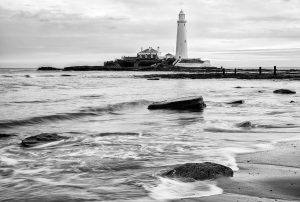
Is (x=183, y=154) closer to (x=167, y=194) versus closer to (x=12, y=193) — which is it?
(x=167, y=194)

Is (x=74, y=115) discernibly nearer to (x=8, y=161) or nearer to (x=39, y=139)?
(x=39, y=139)

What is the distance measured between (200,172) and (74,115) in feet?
27.6

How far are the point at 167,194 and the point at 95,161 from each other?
2.00 meters

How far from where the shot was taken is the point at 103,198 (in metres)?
4.15

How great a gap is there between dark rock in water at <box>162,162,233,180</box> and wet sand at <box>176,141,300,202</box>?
0.42ft

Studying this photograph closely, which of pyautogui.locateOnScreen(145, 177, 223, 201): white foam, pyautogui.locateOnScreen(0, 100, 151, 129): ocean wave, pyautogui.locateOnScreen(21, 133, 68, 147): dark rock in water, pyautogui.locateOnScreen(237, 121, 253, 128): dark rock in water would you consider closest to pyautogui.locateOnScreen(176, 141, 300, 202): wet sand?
pyautogui.locateOnScreen(145, 177, 223, 201): white foam

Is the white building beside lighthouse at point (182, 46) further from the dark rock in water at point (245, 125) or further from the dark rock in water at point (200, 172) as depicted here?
the dark rock in water at point (200, 172)

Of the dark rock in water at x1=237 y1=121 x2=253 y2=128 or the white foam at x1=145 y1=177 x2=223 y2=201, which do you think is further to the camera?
the dark rock in water at x1=237 y1=121 x2=253 y2=128

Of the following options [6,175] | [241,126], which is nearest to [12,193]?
[6,175]

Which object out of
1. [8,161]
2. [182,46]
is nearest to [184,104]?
[8,161]

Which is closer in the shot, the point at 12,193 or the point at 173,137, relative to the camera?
the point at 12,193

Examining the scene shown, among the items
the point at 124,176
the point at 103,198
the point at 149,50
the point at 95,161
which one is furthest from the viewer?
the point at 149,50

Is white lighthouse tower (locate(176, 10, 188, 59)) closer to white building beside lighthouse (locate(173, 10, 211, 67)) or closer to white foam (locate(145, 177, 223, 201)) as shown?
white building beside lighthouse (locate(173, 10, 211, 67))

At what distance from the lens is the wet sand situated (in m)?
4.05
